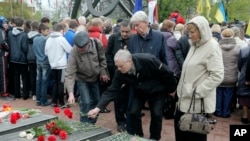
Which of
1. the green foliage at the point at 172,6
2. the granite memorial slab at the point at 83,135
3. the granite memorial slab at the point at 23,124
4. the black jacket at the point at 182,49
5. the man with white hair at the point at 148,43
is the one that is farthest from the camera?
the green foliage at the point at 172,6

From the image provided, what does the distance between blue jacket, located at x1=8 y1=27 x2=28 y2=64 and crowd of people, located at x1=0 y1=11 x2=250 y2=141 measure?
0.07 feet

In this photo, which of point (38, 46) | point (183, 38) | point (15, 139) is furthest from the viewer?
point (38, 46)

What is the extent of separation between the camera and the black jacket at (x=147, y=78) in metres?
4.31

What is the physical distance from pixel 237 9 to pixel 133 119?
2867cm

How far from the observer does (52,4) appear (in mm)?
41500

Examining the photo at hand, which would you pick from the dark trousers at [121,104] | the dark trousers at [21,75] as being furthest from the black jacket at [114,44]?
the dark trousers at [21,75]

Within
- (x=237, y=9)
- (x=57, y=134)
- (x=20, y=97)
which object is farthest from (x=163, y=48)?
(x=237, y=9)

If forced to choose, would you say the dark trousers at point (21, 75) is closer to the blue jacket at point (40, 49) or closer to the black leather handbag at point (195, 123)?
the blue jacket at point (40, 49)

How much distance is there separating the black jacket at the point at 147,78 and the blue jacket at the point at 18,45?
3955 millimetres

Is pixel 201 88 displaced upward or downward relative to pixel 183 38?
downward

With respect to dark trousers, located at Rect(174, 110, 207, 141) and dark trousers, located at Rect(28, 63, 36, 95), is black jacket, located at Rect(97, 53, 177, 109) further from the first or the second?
dark trousers, located at Rect(28, 63, 36, 95)

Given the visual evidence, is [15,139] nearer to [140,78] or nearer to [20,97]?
[140,78]

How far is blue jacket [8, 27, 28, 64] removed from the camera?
7.79 m

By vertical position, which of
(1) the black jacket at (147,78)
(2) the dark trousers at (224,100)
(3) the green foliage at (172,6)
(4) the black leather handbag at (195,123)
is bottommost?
(2) the dark trousers at (224,100)
